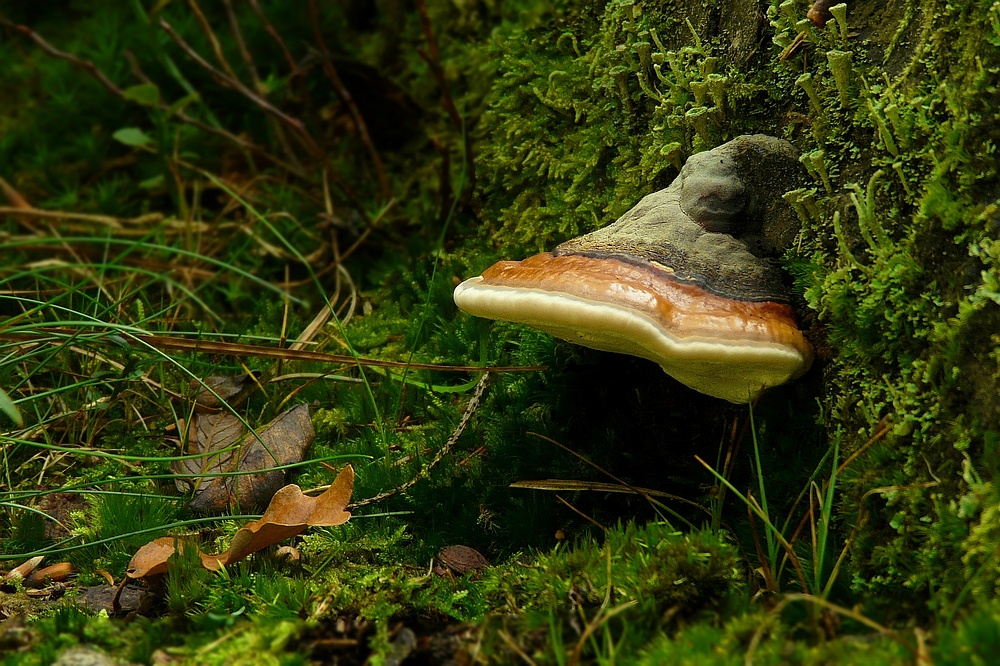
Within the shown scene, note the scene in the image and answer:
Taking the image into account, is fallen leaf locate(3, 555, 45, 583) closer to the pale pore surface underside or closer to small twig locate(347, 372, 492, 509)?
small twig locate(347, 372, 492, 509)

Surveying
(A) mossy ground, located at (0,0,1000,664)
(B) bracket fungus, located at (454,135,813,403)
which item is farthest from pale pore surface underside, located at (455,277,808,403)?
(A) mossy ground, located at (0,0,1000,664)

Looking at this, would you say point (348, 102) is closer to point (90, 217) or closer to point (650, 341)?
point (90, 217)

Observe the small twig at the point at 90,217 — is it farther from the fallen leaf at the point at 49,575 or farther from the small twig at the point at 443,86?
the fallen leaf at the point at 49,575

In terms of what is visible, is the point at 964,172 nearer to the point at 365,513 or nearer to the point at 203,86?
the point at 365,513

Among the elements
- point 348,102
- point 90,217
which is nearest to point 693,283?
point 348,102

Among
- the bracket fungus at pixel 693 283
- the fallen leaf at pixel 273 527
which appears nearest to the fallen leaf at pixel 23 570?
the fallen leaf at pixel 273 527

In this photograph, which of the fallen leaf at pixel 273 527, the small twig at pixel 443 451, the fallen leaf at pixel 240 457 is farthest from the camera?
the fallen leaf at pixel 240 457
